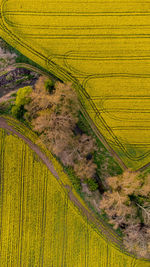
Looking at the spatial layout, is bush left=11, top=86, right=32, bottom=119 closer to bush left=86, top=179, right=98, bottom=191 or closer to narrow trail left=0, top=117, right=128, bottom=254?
narrow trail left=0, top=117, right=128, bottom=254

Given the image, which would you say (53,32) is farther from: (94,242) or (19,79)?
(94,242)

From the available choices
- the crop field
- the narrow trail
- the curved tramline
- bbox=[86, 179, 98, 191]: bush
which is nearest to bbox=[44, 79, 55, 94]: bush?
the crop field

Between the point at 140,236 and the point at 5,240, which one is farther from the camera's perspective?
the point at 5,240

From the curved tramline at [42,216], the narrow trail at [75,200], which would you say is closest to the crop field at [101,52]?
the narrow trail at [75,200]

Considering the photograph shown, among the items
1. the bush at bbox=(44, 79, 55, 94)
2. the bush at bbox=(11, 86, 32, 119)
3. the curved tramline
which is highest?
the bush at bbox=(44, 79, 55, 94)

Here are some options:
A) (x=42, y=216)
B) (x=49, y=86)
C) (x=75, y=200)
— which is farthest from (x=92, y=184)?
(x=49, y=86)

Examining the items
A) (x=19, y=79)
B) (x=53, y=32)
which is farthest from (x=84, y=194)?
(x=53, y=32)
